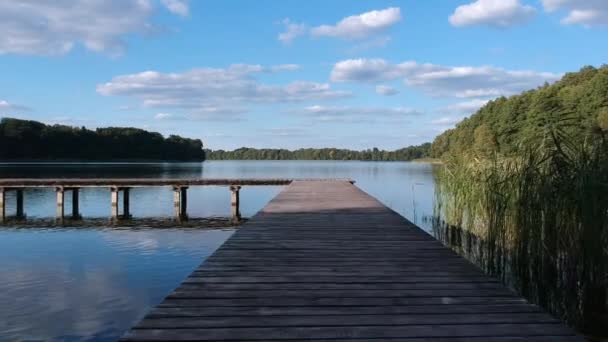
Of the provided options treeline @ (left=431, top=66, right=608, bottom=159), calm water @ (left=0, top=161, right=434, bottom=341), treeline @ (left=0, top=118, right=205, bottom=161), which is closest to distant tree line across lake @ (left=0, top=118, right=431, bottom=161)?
treeline @ (left=0, top=118, right=205, bottom=161)

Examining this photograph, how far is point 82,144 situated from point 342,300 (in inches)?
4416

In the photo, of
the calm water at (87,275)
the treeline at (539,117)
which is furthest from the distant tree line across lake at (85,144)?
the calm water at (87,275)

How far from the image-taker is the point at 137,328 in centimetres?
335

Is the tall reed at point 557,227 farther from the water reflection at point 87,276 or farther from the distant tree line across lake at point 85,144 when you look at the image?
the distant tree line across lake at point 85,144

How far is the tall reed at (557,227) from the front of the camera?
5.74 m

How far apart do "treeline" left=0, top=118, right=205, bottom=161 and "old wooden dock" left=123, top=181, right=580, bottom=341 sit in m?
101

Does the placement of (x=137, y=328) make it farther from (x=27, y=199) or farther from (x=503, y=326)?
(x=27, y=199)

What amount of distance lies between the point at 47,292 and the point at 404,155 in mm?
180387

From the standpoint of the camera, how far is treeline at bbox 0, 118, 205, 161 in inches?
3676

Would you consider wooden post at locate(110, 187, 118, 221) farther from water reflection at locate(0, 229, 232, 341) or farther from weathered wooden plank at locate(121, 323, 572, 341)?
weathered wooden plank at locate(121, 323, 572, 341)

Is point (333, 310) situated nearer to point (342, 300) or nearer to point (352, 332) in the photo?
point (342, 300)

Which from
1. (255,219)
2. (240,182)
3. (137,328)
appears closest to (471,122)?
(240,182)

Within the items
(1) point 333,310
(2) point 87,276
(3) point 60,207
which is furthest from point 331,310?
(3) point 60,207

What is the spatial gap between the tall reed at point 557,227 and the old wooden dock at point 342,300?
1297 mm
